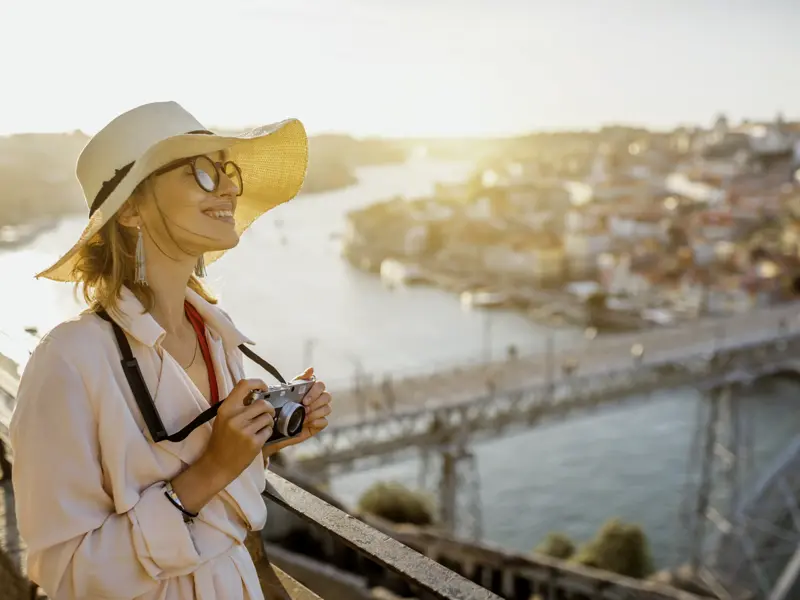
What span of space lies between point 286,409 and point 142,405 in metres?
0.12

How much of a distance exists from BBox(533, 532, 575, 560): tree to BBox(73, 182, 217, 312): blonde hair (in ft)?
27.8

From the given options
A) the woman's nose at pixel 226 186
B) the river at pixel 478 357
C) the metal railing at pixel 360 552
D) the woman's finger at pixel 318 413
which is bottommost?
the river at pixel 478 357

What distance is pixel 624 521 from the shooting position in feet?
33.8

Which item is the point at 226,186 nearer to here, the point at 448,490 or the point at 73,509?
the point at 73,509

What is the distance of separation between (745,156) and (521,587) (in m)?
41.8

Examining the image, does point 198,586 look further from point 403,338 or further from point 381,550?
Result: point 403,338

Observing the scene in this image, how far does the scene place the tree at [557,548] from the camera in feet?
27.9

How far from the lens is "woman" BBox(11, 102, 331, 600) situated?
531mm

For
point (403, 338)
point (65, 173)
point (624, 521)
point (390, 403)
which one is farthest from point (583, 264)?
point (65, 173)

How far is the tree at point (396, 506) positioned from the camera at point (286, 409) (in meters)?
7.42

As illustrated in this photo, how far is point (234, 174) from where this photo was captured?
0.66 m

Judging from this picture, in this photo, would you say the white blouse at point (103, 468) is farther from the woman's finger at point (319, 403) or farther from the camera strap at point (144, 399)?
the woman's finger at point (319, 403)

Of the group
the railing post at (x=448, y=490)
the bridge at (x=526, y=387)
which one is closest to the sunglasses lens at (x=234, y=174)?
the bridge at (x=526, y=387)

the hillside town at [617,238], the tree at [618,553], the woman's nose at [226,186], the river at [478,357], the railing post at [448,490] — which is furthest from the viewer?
the hillside town at [617,238]
